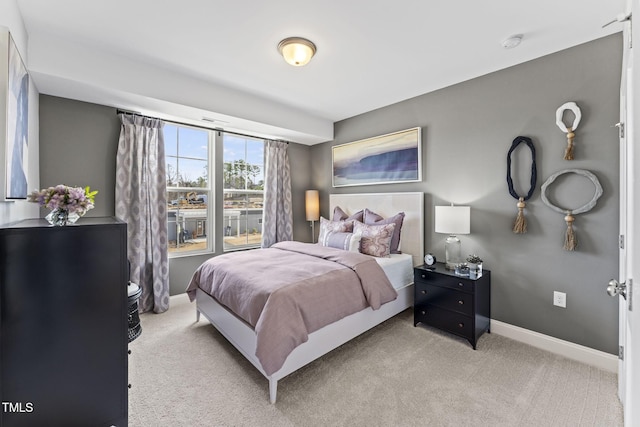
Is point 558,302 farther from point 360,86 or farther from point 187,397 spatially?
point 187,397

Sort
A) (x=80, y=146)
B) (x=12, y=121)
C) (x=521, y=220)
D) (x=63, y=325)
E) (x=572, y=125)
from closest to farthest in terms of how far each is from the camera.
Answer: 1. (x=63, y=325)
2. (x=12, y=121)
3. (x=572, y=125)
4. (x=521, y=220)
5. (x=80, y=146)

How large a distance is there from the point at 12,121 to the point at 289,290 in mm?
1865

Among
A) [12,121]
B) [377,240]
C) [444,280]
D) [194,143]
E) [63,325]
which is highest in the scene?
[194,143]

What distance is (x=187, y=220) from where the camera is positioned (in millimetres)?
3689

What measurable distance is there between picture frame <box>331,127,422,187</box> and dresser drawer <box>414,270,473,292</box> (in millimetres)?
1170

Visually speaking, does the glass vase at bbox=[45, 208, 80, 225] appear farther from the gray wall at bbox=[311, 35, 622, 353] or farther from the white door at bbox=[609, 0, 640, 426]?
the gray wall at bbox=[311, 35, 622, 353]

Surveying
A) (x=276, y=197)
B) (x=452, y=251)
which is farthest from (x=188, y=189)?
(x=452, y=251)

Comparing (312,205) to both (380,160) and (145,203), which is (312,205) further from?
(145,203)

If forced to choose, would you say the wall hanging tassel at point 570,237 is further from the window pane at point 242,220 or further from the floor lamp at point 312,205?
the window pane at point 242,220

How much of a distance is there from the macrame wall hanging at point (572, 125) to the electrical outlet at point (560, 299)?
1151 millimetres

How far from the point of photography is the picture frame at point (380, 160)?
3.36 meters

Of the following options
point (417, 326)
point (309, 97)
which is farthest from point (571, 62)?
point (417, 326)

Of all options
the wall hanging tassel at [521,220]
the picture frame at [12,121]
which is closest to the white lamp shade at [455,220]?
the wall hanging tassel at [521,220]

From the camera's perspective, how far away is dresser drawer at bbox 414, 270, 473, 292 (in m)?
2.49
